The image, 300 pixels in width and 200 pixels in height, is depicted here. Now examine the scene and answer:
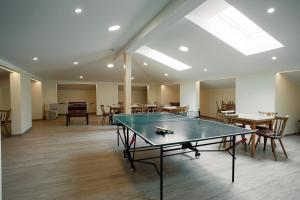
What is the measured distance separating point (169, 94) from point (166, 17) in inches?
333

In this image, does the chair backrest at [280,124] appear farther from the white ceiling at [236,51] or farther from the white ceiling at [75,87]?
the white ceiling at [75,87]

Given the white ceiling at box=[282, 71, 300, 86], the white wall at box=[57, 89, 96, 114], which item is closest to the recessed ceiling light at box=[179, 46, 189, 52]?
the white ceiling at box=[282, 71, 300, 86]

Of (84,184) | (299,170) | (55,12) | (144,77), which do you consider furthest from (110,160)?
(144,77)

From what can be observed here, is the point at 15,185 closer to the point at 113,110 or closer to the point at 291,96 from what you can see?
the point at 113,110

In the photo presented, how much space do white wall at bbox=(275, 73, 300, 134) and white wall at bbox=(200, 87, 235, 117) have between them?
8.41ft

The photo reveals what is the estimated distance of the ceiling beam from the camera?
8.83 feet

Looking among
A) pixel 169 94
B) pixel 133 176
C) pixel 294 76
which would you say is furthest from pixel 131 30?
pixel 169 94

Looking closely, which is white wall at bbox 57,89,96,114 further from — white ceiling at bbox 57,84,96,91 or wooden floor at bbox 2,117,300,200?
wooden floor at bbox 2,117,300,200

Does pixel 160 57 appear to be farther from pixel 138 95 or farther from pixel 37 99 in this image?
pixel 37 99

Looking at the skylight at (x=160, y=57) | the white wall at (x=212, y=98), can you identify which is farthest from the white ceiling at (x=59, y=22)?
the white wall at (x=212, y=98)

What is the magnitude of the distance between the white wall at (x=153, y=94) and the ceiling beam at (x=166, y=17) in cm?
692

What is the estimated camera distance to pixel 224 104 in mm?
8078

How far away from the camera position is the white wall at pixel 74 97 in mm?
11086

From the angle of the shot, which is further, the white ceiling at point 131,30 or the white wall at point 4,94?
the white wall at point 4,94
